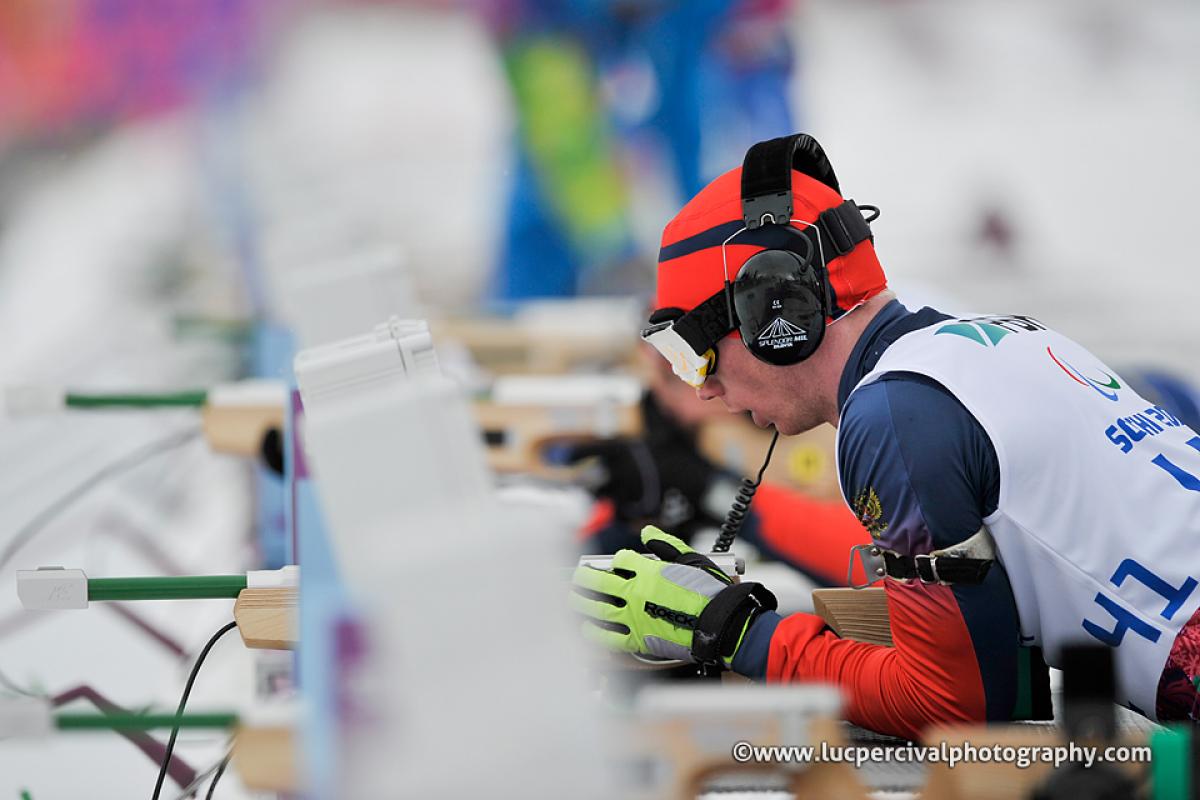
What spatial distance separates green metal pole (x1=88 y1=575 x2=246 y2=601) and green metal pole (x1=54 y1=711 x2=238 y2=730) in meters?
0.16

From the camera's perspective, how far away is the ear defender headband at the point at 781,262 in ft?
4.61

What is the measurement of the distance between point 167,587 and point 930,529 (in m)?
0.75

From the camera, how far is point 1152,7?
8.45 metres

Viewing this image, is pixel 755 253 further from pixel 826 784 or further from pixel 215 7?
pixel 215 7

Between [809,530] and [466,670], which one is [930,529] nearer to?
[466,670]

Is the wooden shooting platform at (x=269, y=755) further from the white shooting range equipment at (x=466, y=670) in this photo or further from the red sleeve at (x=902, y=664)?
the red sleeve at (x=902, y=664)

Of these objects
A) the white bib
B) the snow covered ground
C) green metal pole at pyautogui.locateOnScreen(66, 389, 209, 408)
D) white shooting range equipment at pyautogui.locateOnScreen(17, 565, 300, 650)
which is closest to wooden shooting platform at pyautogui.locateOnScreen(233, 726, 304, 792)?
white shooting range equipment at pyautogui.locateOnScreen(17, 565, 300, 650)

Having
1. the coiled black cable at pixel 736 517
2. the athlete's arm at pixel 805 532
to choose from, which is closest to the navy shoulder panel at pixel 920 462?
the coiled black cable at pixel 736 517

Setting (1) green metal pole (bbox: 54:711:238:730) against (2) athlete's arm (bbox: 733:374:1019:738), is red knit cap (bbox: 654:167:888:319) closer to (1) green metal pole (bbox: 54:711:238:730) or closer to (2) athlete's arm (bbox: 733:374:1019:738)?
(2) athlete's arm (bbox: 733:374:1019:738)

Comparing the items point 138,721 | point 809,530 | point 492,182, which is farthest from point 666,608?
point 492,182

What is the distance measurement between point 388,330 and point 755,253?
0.41 meters

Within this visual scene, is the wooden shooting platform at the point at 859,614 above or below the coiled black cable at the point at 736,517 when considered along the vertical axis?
below

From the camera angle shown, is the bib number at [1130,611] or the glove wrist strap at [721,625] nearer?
the bib number at [1130,611]

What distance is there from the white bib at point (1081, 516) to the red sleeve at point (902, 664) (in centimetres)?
7
